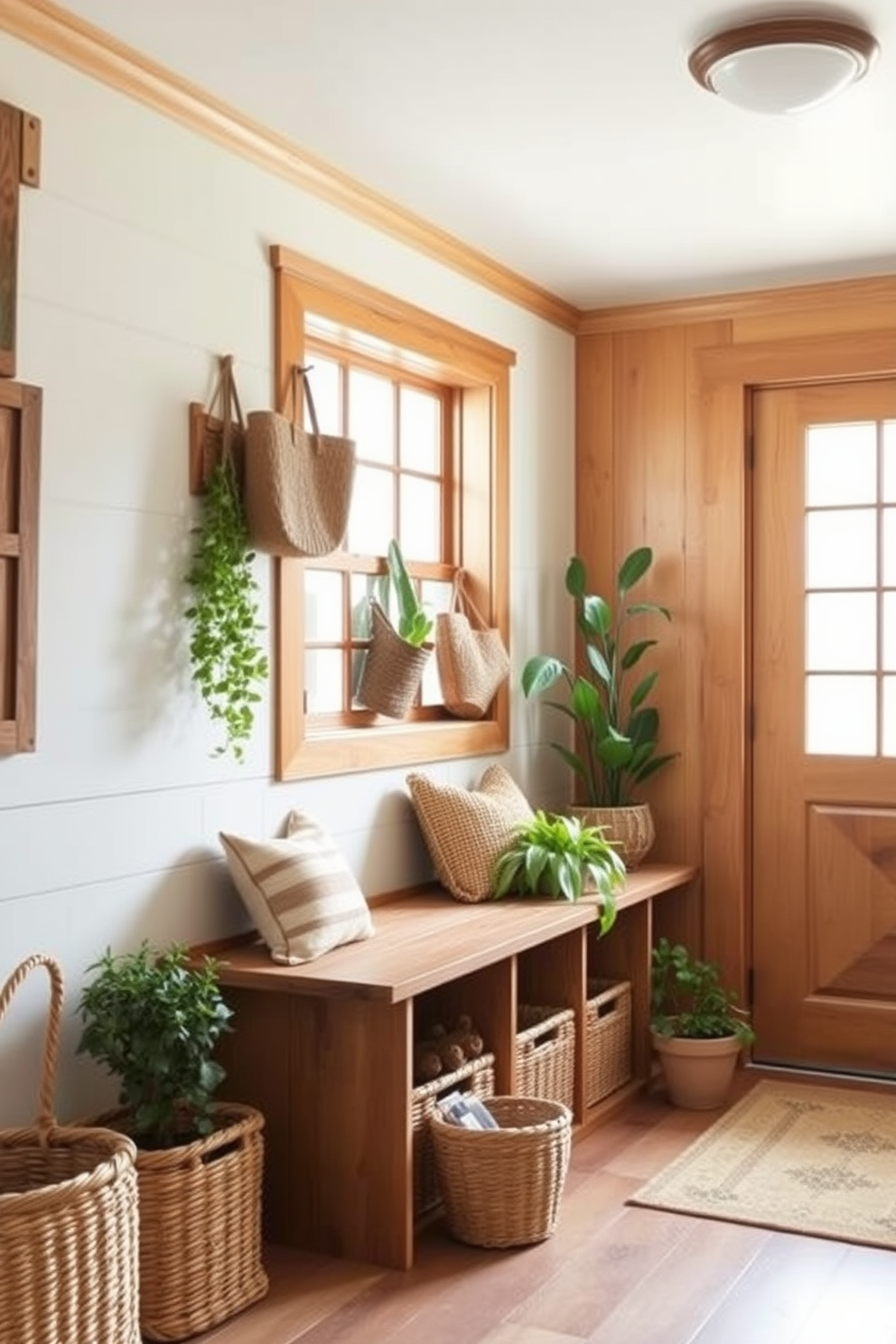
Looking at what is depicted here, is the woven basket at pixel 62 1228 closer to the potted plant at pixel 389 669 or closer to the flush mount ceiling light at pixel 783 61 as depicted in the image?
the potted plant at pixel 389 669

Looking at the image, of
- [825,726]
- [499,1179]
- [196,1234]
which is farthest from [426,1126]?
[825,726]

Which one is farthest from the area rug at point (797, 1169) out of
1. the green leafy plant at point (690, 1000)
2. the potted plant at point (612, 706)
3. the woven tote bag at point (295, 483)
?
the woven tote bag at point (295, 483)

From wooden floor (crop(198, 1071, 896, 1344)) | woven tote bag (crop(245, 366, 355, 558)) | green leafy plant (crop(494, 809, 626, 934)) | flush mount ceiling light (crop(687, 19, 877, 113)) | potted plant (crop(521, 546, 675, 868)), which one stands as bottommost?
wooden floor (crop(198, 1071, 896, 1344))

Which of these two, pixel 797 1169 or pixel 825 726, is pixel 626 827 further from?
pixel 797 1169

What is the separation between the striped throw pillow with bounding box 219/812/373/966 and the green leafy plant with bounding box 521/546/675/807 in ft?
4.47

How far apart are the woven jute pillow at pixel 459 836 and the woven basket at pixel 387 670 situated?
227mm

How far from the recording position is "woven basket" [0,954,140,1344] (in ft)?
7.52

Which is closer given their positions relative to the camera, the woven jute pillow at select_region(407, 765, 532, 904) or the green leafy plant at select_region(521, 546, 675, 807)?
the woven jute pillow at select_region(407, 765, 532, 904)

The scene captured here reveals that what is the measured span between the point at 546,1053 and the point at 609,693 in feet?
4.35

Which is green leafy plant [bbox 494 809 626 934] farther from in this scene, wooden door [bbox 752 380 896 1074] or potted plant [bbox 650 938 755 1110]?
wooden door [bbox 752 380 896 1074]

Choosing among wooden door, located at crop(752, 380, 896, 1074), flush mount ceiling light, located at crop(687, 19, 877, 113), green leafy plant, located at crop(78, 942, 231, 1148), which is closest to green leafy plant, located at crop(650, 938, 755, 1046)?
wooden door, located at crop(752, 380, 896, 1074)

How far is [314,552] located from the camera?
11.2ft

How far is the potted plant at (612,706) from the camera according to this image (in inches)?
182

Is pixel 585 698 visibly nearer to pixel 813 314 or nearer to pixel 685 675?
pixel 685 675
